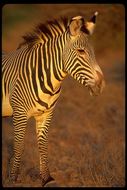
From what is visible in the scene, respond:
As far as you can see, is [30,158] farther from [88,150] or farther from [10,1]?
[10,1]

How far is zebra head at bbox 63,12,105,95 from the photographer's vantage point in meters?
4.82

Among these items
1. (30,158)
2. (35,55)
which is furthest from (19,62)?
(30,158)

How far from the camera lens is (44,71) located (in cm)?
525

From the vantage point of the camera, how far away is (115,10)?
10.7 meters

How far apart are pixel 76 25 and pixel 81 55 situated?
30cm

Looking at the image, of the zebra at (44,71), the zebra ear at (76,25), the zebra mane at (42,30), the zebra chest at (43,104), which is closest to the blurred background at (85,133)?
the zebra mane at (42,30)

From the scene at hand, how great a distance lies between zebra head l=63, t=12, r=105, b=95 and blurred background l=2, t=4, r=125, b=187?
0.49 metres

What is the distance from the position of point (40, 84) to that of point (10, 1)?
165 centimetres

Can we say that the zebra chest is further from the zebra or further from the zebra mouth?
the zebra mouth

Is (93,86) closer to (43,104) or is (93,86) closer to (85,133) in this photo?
(43,104)

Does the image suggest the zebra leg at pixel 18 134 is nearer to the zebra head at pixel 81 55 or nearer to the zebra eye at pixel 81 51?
the zebra head at pixel 81 55

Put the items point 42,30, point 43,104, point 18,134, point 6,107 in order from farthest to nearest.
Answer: point 6,107 → point 18,134 → point 43,104 → point 42,30

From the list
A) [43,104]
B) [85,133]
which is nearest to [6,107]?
[43,104]

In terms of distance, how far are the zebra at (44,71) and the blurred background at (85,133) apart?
283mm
